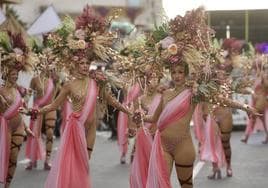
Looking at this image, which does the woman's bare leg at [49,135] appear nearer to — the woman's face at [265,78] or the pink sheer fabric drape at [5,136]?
the pink sheer fabric drape at [5,136]

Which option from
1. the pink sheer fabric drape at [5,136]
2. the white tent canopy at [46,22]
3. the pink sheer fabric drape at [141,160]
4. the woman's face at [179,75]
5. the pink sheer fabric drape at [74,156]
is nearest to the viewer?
the woman's face at [179,75]

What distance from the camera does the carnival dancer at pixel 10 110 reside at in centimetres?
810

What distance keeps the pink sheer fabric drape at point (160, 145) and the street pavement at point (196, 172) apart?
2814mm

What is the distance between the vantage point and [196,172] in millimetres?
10656

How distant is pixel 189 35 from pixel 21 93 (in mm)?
2814

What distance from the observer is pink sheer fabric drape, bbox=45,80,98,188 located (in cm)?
700

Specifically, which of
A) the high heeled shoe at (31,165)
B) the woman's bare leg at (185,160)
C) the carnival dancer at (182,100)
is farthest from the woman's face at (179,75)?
the high heeled shoe at (31,165)

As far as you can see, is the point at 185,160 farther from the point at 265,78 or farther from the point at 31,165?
the point at 265,78

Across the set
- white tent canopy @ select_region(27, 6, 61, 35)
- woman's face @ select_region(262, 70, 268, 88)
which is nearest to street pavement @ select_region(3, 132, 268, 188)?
woman's face @ select_region(262, 70, 268, 88)

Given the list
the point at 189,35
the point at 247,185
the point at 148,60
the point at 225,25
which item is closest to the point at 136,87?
the point at 247,185

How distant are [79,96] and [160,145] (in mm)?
1306

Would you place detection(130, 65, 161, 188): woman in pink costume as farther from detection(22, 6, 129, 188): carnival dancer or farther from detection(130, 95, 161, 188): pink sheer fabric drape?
detection(22, 6, 129, 188): carnival dancer

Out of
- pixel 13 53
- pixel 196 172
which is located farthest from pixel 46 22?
pixel 13 53

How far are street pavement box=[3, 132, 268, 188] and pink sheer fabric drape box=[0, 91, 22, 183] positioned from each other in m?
1.31
